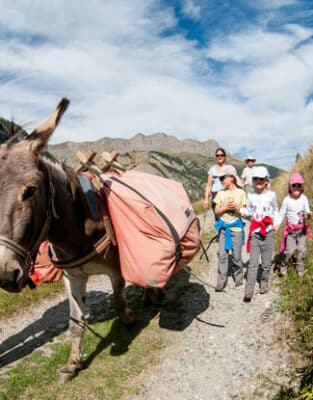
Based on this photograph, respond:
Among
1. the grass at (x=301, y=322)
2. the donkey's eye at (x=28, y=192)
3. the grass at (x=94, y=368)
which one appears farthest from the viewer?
the grass at (x=94, y=368)

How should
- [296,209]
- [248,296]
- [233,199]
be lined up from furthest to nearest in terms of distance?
1. [233,199]
2. [296,209]
3. [248,296]

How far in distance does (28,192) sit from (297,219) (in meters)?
4.74

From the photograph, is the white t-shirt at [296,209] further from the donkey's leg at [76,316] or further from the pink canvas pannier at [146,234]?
the donkey's leg at [76,316]

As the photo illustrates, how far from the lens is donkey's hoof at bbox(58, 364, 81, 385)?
4.29 m

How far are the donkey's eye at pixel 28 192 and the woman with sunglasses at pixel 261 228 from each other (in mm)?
3998

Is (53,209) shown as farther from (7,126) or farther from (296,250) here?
(296,250)

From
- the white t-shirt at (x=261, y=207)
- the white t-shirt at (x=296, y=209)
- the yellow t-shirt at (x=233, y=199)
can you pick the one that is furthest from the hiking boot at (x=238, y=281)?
the white t-shirt at (x=296, y=209)

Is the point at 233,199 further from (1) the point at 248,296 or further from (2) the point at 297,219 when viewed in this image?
(1) the point at 248,296

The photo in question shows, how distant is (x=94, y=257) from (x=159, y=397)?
68.3 inches

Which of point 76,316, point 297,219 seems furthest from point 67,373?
point 297,219

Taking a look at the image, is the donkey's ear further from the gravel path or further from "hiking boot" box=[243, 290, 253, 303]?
"hiking boot" box=[243, 290, 253, 303]

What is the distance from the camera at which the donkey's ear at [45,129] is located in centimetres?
301

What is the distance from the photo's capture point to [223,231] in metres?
6.41

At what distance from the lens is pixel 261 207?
5.89 metres
